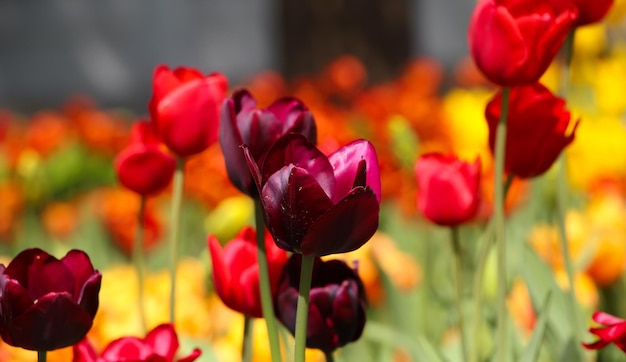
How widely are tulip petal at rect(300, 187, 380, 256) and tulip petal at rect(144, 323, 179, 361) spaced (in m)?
0.14

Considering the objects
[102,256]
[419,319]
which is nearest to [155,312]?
[419,319]

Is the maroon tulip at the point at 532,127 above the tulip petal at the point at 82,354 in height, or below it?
above

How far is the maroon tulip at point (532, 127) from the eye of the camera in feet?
2.22

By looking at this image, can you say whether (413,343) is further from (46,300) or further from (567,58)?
(46,300)

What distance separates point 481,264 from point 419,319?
617 millimetres

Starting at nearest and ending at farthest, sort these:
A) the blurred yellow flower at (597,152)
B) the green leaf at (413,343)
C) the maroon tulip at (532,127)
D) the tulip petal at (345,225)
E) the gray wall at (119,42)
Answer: the tulip petal at (345,225) → the maroon tulip at (532,127) → the green leaf at (413,343) → the blurred yellow flower at (597,152) → the gray wall at (119,42)

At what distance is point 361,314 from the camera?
2.01 feet

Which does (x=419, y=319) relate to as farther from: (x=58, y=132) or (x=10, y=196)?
(x=58, y=132)

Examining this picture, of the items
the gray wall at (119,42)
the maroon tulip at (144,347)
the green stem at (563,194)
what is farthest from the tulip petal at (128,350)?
the gray wall at (119,42)

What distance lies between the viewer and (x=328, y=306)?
598 mm

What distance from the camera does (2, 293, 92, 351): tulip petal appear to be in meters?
0.52

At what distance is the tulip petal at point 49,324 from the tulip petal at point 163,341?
6cm

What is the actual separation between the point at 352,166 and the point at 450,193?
0.83 ft

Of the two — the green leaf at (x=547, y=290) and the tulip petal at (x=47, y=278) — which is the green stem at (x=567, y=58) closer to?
the green leaf at (x=547, y=290)
